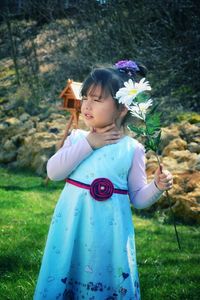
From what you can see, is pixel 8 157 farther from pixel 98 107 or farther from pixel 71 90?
pixel 98 107

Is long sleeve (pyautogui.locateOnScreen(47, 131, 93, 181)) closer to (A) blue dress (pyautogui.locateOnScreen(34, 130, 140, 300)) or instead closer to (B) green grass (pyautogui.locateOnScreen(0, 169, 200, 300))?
(A) blue dress (pyautogui.locateOnScreen(34, 130, 140, 300))

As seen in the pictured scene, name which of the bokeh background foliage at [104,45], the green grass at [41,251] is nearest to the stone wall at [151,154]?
the green grass at [41,251]

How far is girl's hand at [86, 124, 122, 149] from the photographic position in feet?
7.31

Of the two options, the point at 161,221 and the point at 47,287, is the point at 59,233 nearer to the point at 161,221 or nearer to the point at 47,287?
the point at 47,287

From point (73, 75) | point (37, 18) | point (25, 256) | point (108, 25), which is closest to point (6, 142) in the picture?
point (73, 75)

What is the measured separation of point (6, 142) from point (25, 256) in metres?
7.00

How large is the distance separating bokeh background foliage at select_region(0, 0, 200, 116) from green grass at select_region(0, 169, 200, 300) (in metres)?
5.05

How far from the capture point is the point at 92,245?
2.14 meters

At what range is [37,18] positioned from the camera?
17469mm

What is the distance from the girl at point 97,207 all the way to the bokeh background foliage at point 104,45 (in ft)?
27.6

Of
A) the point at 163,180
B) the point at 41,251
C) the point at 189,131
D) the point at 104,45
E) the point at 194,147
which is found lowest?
the point at 104,45

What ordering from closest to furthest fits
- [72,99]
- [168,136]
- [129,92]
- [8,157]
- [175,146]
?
[129,92], [72,99], [175,146], [168,136], [8,157]

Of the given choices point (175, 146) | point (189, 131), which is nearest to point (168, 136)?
point (189, 131)

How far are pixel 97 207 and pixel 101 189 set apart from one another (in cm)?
8
